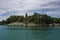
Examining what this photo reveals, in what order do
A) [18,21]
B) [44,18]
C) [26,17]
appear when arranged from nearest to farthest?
1. [44,18]
2. [26,17]
3. [18,21]

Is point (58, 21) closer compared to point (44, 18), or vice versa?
point (44, 18)

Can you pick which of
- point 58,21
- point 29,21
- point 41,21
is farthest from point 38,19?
point 58,21

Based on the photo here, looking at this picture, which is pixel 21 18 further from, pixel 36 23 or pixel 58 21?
pixel 58 21

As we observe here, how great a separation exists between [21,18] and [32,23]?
67.6 feet

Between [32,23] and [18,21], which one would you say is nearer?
[32,23]

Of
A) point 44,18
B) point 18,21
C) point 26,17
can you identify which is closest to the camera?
point 44,18

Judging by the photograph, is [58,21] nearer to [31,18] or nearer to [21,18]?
[31,18]

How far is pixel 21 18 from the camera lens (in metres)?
193

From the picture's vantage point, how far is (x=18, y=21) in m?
195

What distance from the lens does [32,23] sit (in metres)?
178

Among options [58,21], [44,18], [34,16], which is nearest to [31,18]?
[34,16]

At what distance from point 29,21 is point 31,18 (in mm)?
7068

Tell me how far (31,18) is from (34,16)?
15.2 ft

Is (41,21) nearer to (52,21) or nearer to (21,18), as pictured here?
(52,21)
